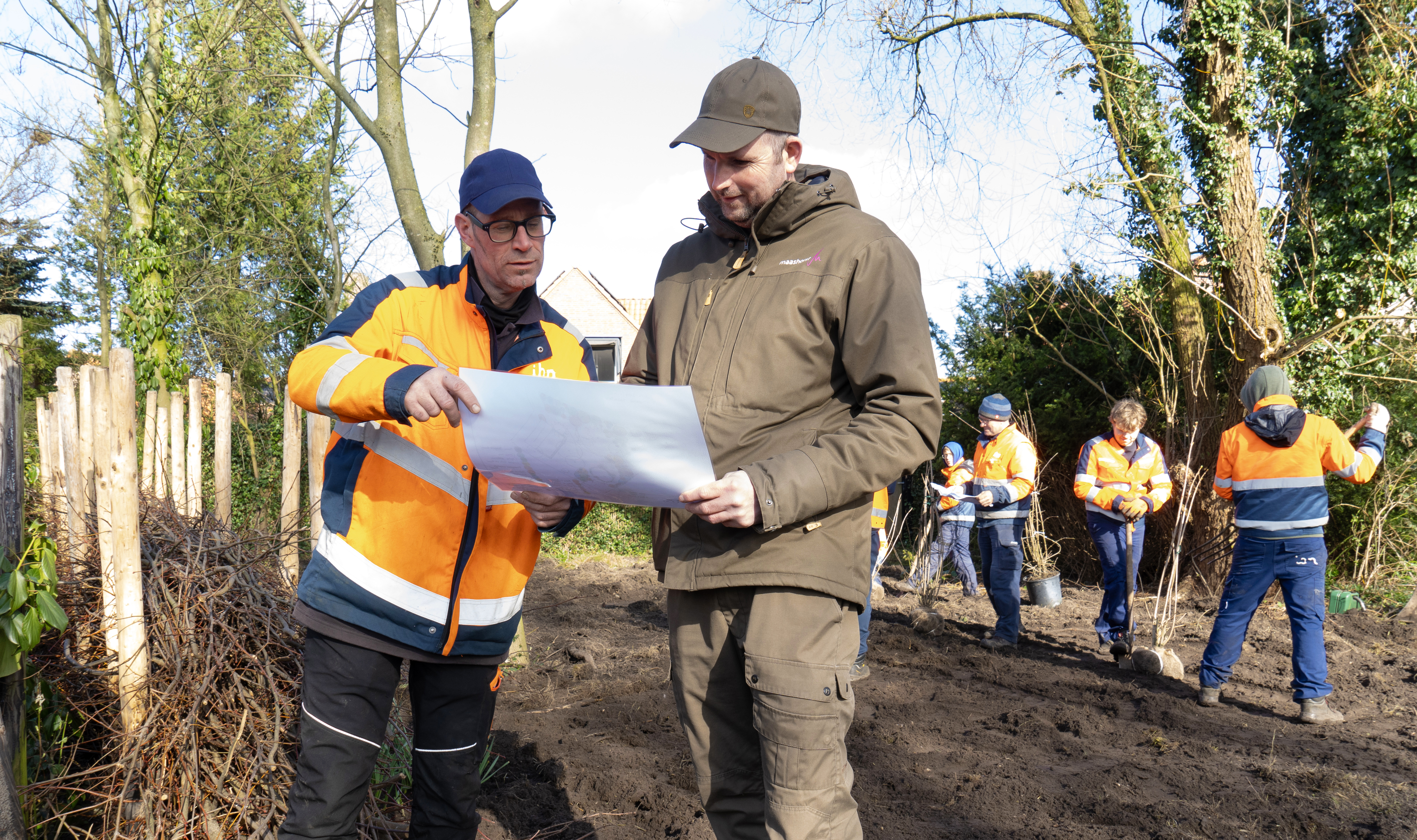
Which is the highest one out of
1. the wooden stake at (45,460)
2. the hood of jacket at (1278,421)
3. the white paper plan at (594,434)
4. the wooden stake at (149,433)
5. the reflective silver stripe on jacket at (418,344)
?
the reflective silver stripe on jacket at (418,344)

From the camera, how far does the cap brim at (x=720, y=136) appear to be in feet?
6.05

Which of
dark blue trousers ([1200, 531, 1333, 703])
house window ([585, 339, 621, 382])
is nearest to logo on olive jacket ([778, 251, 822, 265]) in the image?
dark blue trousers ([1200, 531, 1333, 703])

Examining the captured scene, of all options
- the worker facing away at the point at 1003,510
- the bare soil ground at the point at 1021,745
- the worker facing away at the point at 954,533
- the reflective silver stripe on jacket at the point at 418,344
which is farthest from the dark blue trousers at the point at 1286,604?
the reflective silver stripe on jacket at the point at 418,344

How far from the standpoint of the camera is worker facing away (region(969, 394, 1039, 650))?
6824mm

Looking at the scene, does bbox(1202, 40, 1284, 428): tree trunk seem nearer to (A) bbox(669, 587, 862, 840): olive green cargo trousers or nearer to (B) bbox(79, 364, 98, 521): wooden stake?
(A) bbox(669, 587, 862, 840): olive green cargo trousers

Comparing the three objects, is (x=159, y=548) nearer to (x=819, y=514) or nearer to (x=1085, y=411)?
(x=819, y=514)

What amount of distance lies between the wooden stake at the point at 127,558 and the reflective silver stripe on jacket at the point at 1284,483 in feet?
18.2

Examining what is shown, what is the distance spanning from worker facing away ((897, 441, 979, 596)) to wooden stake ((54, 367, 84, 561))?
6686mm

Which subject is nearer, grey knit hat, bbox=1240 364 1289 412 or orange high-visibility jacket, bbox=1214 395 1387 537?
orange high-visibility jacket, bbox=1214 395 1387 537

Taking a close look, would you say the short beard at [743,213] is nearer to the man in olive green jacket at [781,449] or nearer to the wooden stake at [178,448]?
the man in olive green jacket at [781,449]

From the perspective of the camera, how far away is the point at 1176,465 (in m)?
9.29

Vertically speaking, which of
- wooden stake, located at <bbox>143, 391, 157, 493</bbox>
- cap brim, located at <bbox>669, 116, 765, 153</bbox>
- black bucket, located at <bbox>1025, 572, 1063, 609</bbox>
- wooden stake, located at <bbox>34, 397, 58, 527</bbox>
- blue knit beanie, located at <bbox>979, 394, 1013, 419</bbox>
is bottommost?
black bucket, located at <bbox>1025, 572, 1063, 609</bbox>

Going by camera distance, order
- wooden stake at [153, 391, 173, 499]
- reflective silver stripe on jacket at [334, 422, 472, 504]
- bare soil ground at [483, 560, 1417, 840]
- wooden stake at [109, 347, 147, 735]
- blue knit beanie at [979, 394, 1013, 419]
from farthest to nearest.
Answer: blue knit beanie at [979, 394, 1013, 419], wooden stake at [153, 391, 173, 499], bare soil ground at [483, 560, 1417, 840], wooden stake at [109, 347, 147, 735], reflective silver stripe on jacket at [334, 422, 472, 504]

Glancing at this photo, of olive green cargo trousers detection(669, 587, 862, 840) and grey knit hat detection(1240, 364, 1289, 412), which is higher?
grey knit hat detection(1240, 364, 1289, 412)
